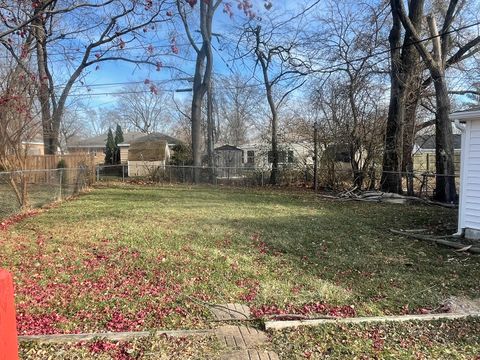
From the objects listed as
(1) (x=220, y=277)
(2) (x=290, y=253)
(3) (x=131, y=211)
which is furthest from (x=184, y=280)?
(3) (x=131, y=211)

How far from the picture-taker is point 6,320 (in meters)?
1.85

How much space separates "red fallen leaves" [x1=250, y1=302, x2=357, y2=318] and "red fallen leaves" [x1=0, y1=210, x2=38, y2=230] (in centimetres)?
623

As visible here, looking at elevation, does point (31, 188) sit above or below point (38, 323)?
above

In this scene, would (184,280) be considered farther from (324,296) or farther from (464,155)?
(464,155)

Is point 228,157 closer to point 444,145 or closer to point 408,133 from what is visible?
point 408,133

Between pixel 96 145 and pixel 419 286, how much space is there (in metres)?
49.5

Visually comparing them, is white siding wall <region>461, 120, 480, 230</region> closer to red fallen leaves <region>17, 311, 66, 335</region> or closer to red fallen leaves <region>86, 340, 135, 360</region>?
red fallen leaves <region>86, 340, 135, 360</region>

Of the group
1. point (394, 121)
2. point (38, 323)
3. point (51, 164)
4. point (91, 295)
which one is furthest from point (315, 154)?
point (38, 323)

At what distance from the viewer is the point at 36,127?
11.4 m

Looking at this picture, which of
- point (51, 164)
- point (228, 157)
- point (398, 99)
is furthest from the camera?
point (228, 157)

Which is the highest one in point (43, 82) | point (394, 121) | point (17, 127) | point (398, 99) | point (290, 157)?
point (398, 99)

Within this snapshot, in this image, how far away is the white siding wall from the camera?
757 cm

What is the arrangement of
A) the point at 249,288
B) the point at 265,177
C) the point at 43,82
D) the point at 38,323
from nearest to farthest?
the point at 38,323 < the point at 249,288 < the point at 43,82 < the point at 265,177

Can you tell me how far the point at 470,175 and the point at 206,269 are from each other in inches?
223
